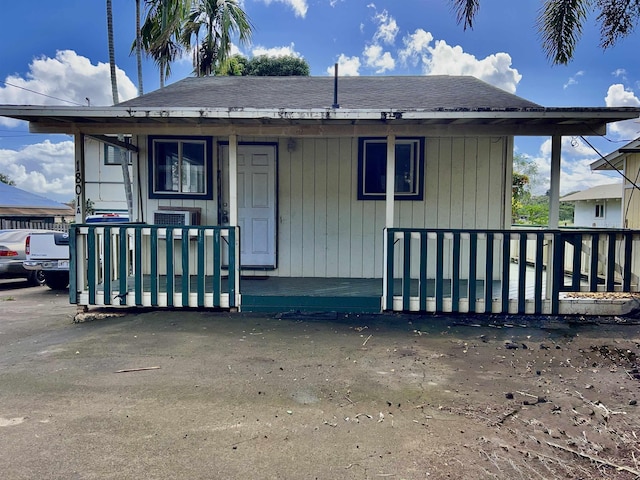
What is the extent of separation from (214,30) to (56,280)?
452 inches

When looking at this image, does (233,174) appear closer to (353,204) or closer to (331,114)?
(331,114)

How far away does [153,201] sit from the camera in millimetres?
7246

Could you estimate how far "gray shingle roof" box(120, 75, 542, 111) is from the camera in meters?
5.79

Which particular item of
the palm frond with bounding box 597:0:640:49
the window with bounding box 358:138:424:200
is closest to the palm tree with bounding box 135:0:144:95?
the window with bounding box 358:138:424:200

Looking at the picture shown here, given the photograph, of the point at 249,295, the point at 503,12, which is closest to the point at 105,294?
the point at 249,295

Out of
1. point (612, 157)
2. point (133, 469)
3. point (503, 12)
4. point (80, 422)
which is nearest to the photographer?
point (133, 469)

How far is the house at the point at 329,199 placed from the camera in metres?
5.59

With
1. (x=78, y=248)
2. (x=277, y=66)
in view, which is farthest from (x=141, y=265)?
(x=277, y=66)

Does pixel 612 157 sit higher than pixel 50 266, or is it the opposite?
pixel 612 157

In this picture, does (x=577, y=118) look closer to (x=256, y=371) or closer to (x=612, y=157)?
(x=256, y=371)

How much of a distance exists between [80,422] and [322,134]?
4.16 metres

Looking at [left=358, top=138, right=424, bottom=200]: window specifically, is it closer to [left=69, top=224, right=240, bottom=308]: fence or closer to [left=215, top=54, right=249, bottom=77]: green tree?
[left=69, top=224, right=240, bottom=308]: fence

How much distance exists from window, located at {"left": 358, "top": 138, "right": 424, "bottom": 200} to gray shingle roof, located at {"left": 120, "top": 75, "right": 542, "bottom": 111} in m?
0.80

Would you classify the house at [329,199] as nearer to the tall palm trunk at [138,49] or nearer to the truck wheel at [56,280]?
the truck wheel at [56,280]
